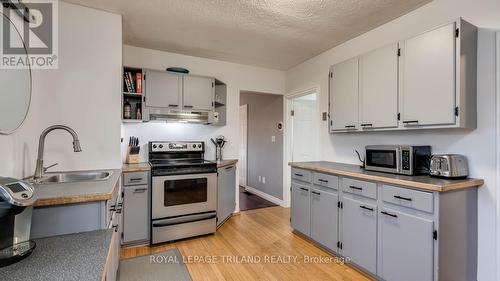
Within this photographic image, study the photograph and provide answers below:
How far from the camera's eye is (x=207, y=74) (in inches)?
143

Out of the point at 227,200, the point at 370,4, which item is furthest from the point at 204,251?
the point at 370,4

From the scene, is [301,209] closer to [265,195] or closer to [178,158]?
[178,158]

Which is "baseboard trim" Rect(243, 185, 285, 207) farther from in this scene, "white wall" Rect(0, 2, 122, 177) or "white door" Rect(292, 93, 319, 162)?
"white wall" Rect(0, 2, 122, 177)

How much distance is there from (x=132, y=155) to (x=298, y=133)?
2696 millimetres

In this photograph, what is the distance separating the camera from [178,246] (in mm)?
2654

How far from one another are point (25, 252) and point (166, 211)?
1.87m

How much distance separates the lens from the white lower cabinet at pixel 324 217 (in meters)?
2.38

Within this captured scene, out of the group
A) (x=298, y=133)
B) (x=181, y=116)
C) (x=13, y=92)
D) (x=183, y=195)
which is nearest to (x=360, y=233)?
(x=183, y=195)

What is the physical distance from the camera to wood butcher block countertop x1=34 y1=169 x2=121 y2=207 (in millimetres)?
1227

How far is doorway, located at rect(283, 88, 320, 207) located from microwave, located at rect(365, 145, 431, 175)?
1.84m

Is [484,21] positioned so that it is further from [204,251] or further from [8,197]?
[204,251]

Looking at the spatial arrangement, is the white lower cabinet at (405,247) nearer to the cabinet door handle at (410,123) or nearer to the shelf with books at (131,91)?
the cabinet door handle at (410,123)
